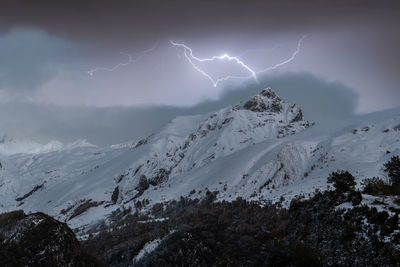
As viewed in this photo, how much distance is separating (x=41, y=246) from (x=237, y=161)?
9392cm

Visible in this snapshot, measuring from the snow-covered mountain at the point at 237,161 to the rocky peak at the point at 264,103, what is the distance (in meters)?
0.60

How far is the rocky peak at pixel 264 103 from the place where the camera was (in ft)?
612

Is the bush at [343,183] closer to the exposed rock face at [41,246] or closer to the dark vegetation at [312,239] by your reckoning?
the dark vegetation at [312,239]

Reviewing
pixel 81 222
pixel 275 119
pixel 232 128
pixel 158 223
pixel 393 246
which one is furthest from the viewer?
pixel 275 119

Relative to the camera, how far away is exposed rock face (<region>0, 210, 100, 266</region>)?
22.1 meters

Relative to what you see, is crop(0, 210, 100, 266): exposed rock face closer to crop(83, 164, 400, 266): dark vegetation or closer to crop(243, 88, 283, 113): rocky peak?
crop(83, 164, 400, 266): dark vegetation

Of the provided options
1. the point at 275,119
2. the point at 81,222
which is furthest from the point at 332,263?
the point at 275,119

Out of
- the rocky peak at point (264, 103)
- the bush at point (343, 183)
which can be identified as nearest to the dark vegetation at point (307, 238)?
the bush at point (343, 183)

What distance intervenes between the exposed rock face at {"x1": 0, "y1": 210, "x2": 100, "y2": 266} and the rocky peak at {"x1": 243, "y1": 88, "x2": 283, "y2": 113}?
548 feet

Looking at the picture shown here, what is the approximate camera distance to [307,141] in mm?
114438

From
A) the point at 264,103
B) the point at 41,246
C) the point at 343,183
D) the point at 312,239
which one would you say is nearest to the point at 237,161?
the point at 264,103

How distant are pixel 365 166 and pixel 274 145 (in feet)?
158

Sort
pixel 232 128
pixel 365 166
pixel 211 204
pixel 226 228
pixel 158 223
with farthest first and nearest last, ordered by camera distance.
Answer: pixel 232 128
pixel 211 204
pixel 158 223
pixel 365 166
pixel 226 228

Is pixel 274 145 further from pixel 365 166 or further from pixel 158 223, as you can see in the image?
pixel 158 223
